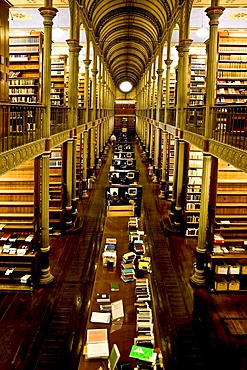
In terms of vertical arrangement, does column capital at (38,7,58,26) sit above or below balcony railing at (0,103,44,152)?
above

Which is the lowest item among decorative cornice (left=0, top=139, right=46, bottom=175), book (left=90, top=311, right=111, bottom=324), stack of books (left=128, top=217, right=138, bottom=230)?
book (left=90, top=311, right=111, bottom=324)

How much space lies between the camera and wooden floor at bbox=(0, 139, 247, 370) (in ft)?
19.2

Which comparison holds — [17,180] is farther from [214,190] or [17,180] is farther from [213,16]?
[213,16]

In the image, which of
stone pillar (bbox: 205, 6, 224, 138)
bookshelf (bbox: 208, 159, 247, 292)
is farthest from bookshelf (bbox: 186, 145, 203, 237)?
stone pillar (bbox: 205, 6, 224, 138)

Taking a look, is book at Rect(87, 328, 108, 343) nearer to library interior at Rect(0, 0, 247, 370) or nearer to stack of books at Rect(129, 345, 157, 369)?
library interior at Rect(0, 0, 247, 370)

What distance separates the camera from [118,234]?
8.34 m

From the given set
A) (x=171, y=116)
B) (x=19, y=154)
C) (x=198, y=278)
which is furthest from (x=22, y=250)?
(x=171, y=116)

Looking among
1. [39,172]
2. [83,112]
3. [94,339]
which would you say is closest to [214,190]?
[39,172]

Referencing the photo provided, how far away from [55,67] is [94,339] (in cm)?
1187

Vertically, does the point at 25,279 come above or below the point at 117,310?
below

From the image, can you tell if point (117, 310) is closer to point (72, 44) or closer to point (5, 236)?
point (5, 236)

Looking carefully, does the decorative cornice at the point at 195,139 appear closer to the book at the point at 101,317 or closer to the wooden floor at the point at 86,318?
the wooden floor at the point at 86,318

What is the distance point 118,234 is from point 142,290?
8.51 feet

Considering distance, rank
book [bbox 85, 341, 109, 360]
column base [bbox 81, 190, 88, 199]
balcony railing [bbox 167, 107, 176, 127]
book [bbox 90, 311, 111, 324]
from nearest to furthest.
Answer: book [bbox 85, 341, 109, 360]
book [bbox 90, 311, 111, 324]
balcony railing [bbox 167, 107, 176, 127]
column base [bbox 81, 190, 88, 199]
